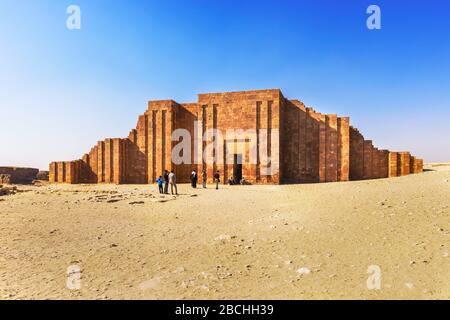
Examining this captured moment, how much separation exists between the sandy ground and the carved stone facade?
40.1ft

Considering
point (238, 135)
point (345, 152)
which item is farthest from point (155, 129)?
point (345, 152)

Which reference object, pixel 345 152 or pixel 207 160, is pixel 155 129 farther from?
pixel 345 152

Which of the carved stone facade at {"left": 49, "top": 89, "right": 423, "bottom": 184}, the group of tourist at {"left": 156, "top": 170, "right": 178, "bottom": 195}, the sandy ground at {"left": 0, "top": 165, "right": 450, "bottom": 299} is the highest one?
the carved stone facade at {"left": 49, "top": 89, "right": 423, "bottom": 184}

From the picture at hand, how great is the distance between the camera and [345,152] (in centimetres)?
2116

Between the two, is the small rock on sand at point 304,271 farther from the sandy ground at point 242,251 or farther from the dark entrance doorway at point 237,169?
the dark entrance doorway at point 237,169

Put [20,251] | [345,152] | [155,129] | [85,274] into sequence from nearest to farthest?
[85,274], [20,251], [345,152], [155,129]

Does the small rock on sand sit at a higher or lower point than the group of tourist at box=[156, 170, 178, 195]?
lower

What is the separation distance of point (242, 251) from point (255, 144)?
16580 mm

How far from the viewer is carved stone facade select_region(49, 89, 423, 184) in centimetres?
2114

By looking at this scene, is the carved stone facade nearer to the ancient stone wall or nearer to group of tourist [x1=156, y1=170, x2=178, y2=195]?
group of tourist [x1=156, y1=170, x2=178, y2=195]

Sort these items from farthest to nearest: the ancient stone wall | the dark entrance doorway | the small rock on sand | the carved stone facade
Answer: the ancient stone wall < the dark entrance doorway < the carved stone facade < the small rock on sand

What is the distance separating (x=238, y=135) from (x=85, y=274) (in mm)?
18454

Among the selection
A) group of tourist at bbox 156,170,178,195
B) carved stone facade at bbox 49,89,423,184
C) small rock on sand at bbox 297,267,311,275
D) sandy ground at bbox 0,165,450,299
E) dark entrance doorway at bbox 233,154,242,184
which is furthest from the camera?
dark entrance doorway at bbox 233,154,242,184

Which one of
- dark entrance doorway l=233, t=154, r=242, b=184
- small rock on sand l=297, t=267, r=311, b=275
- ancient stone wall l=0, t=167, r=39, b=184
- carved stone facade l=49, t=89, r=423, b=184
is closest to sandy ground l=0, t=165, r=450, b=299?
small rock on sand l=297, t=267, r=311, b=275
